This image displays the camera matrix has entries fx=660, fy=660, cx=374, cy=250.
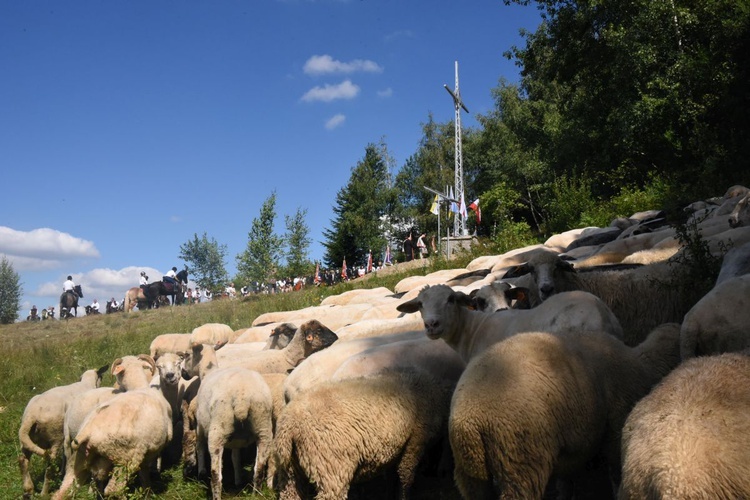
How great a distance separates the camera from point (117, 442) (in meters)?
6.96

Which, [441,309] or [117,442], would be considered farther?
[441,309]

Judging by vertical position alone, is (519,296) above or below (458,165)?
below

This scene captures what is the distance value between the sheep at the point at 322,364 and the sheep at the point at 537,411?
10.0 ft

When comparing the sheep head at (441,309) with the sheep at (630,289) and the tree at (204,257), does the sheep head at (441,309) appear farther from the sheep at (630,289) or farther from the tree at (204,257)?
the tree at (204,257)

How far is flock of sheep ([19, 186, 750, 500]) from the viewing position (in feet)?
11.1

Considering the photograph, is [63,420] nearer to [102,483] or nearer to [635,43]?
[102,483]

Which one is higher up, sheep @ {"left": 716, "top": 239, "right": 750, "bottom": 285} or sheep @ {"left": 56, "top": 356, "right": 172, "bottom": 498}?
sheep @ {"left": 716, "top": 239, "right": 750, "bottom": 285}

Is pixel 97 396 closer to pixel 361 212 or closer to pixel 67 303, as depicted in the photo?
pixel 67 303

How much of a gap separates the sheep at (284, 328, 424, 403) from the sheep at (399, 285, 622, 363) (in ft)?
2.05

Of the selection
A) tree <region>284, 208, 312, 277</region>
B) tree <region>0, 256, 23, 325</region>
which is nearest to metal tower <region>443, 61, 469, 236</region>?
tree <region>284, 208, 312, 277</region>

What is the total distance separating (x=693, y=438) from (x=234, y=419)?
5.30 meters

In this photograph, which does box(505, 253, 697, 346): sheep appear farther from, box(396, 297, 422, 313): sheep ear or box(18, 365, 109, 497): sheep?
box(18, 365, 109, 497): sheep

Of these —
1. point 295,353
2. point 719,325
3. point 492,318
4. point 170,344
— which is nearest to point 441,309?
point 492,318

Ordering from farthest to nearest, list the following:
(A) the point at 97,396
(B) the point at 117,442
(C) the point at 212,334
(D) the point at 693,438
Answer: (C) the point at 212,334 < (A) the point at 97,396 < (B) the point at 117,442 < (D) the point at 693,438
